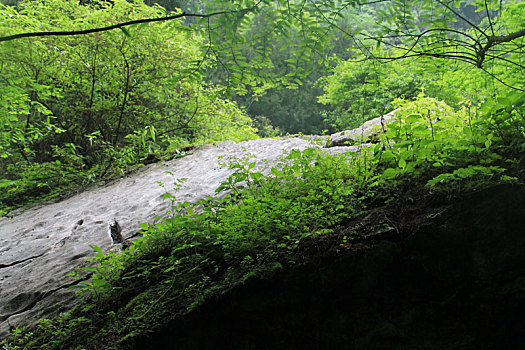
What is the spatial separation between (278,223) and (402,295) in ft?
3.08

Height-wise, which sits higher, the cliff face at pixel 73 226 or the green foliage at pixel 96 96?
the green foliage at pixel 96 96

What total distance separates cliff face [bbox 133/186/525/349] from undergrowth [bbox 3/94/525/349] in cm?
13

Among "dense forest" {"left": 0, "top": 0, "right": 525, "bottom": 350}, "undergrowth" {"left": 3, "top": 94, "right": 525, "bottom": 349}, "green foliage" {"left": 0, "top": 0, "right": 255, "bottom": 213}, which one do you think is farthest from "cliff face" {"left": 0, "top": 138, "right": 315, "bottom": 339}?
"green foliage" {"left": 0, "top": 0, "right": 255, "bottom": 213}

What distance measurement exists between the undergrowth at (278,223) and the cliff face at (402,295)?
0.43ft

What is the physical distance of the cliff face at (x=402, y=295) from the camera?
65.6 inches

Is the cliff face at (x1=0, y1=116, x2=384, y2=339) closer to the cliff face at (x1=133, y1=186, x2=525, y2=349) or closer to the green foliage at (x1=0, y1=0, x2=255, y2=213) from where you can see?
the green foliage at (x1=0, y1=0, x2=255, y2=213)

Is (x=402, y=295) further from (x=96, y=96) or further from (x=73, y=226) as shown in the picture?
(x=96, y=96)

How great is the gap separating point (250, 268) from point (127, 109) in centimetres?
652

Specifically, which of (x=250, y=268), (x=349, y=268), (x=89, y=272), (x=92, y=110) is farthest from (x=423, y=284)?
(x=92, y=110)

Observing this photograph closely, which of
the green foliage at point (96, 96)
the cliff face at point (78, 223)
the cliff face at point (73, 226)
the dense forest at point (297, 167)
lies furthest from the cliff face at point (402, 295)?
the green foliage at point (96, 96)

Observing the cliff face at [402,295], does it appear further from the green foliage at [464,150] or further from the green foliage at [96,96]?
the green foliage at [96,96]

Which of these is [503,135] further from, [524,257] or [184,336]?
[184,336]

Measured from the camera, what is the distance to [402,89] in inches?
456

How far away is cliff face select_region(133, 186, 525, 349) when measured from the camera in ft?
5.47
